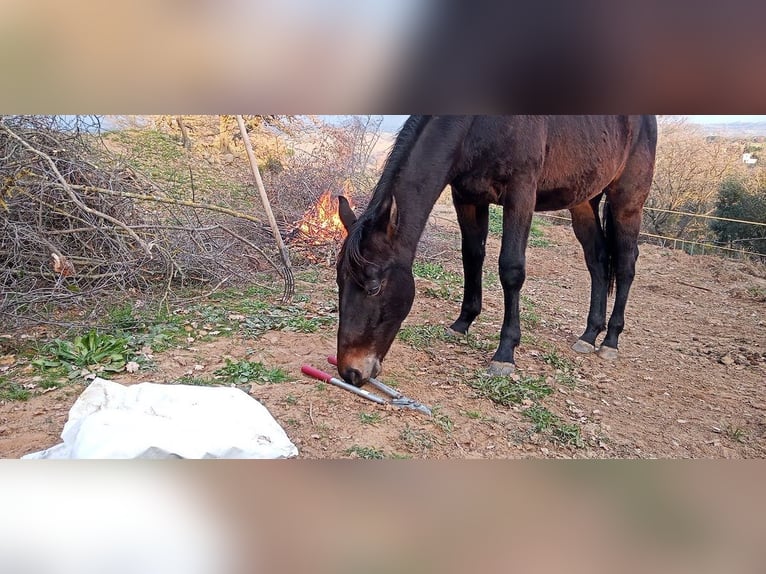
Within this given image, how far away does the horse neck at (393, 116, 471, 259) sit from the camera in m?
1.75

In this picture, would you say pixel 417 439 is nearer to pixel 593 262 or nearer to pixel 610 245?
pixel 593 262

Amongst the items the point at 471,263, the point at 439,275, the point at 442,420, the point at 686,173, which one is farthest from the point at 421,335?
the point at 686,173

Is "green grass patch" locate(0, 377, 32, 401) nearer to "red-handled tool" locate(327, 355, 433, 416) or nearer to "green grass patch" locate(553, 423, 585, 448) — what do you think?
"red-handled tool" locate(327, 355, 433, 416)

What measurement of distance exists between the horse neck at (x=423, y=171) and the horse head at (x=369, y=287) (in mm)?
62

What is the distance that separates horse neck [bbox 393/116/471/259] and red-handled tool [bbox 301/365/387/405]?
0.50 m

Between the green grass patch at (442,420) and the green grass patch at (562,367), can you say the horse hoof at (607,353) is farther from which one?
the green grass patch at (442,420)

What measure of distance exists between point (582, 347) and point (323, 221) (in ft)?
3.83

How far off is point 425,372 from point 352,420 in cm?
36

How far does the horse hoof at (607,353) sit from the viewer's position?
76.2 inches

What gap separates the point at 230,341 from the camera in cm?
189

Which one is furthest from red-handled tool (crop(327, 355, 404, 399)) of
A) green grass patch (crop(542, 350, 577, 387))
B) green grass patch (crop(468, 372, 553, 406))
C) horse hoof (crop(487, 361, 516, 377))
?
green grass patch (crop(542, 350, 577, 387))
